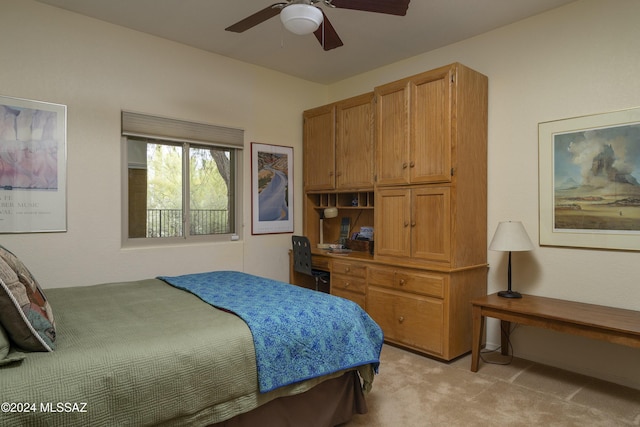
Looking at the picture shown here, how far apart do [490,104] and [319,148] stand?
1880mm

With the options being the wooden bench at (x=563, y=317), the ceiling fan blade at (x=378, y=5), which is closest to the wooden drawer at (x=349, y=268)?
the wooden bench at (x=563, y=317)

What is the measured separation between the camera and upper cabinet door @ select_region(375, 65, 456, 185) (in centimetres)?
315

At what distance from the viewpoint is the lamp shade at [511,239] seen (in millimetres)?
2939

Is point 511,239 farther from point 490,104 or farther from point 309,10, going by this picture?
point 309,10

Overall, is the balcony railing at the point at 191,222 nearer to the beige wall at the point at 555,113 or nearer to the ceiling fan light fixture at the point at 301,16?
the ceiling fan light fixture at the point at 301,16

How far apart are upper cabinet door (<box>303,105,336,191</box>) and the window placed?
0.89m

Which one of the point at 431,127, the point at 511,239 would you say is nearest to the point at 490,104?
the point at 431,127

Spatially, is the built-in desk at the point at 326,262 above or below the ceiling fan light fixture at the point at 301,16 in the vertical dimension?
below

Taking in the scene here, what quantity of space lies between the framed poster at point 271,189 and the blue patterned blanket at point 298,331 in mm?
1890

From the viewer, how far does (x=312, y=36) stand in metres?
3.49

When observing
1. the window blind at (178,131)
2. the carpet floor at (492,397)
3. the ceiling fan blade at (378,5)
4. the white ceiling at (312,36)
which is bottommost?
the carpet floor at (492,397)

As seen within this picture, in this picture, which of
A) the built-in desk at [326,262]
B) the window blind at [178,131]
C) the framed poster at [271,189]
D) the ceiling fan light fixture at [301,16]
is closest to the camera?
the ceiling fan light fixture at [301,16]

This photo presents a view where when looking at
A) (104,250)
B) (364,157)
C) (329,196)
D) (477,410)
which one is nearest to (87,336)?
(104,250)

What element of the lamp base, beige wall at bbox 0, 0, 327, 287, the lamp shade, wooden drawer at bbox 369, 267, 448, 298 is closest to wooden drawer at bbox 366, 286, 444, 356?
wooden drawer at bbox 369, 267, 448, 298
